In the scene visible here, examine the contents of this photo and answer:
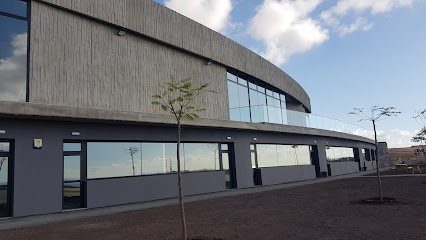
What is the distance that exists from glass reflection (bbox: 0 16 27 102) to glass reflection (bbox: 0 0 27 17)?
0.29 meters

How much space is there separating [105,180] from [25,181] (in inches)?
116

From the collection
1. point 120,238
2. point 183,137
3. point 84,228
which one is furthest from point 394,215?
point 183,137

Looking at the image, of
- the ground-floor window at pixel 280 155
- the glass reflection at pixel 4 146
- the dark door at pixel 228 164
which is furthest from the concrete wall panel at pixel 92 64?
the ground-floor window at pixel 280 155

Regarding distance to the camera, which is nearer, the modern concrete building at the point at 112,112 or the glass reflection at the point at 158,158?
the modern concrete building at the point at 112,112

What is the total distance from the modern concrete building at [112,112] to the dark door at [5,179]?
0.03m

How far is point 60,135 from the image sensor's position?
11625mm

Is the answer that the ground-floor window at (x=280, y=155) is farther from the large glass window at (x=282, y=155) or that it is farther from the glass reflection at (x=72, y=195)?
the glass reflection at (x=72, y=195)

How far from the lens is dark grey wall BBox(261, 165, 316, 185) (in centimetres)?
2077

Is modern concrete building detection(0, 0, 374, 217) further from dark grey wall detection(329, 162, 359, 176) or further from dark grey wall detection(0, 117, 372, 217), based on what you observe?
dark grey wall detection(329, 162, 359, 176)

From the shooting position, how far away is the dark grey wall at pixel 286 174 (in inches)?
818

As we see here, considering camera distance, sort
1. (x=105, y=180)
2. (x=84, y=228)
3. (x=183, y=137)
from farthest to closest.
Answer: (x=183, y=137), (x=105, y=180), (x=84, y=228)

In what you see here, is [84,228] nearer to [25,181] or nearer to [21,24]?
[25,181]

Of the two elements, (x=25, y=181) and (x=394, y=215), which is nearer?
(x=394, y=215)

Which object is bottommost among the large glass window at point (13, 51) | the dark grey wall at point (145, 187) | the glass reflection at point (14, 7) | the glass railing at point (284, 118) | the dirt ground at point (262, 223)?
the dirt ground at point (262, 223)
